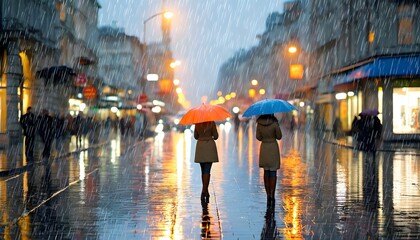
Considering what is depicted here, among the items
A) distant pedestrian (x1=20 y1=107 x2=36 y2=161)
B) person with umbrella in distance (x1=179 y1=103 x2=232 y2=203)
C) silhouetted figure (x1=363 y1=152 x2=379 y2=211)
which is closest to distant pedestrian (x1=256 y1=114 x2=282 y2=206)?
person with umbrella in distance (x1=179 y1=103 x2=232 y2=203)

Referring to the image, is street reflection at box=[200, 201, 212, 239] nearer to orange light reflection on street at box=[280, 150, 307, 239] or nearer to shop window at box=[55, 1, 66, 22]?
orange light reflection on street at box=[280, 150, 307, 239]

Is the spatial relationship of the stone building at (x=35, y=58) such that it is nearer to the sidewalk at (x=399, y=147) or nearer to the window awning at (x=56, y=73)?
the window awning at (x=56, y=73)

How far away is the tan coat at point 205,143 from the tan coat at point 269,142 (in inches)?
39.9

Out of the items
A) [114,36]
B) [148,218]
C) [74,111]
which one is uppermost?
[114,36]

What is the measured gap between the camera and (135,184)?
17781mm

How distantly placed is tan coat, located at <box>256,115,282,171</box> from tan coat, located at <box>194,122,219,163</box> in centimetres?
101

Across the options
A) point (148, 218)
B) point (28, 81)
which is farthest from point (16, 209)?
point (28, 81)

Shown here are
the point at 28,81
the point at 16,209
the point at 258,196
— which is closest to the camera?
the point at 16,209

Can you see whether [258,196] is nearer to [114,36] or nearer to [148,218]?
[148,218]

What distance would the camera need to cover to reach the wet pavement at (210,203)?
414 inches

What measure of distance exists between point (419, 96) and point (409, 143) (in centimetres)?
289

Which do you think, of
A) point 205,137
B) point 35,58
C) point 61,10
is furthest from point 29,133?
point 61,10

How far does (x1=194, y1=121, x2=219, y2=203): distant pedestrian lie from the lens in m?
14.2

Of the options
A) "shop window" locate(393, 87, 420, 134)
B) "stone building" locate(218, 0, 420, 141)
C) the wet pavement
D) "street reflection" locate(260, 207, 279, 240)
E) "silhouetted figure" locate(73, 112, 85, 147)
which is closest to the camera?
"street reflection" locate(260, 207, 279, 240)
